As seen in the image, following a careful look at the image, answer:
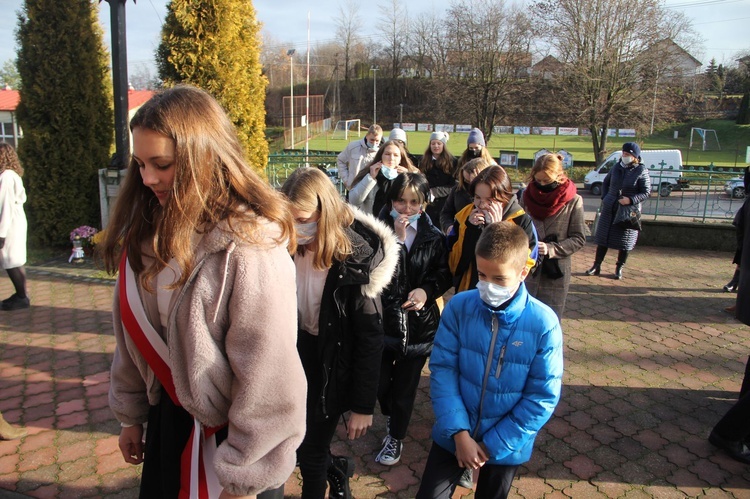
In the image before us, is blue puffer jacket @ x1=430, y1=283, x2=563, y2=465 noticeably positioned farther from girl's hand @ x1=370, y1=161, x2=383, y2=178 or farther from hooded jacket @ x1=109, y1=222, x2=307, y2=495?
girl's hand @ x1=370, y1=161, x2=383, y2=178

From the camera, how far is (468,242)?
11.8 ft

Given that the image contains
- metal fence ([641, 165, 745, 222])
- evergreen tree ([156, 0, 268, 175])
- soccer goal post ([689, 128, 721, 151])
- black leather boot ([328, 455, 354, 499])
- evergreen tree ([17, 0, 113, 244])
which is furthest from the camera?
soccer goal post ([689, 128, 721, 151])

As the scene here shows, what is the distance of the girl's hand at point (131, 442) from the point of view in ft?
5.85

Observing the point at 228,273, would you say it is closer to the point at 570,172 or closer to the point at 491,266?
the point at 491,266

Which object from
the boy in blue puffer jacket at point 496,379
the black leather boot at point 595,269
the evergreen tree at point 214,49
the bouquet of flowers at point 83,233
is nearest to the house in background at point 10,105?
the bouquet of flowers at point 83,233

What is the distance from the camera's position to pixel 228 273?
137 cm

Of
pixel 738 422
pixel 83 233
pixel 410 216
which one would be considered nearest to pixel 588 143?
pixel 83 233

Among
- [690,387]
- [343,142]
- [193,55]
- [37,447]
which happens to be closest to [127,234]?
[37,447]

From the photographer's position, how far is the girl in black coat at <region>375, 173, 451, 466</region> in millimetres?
3152

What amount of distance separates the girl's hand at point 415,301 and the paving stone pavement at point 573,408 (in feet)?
3.52

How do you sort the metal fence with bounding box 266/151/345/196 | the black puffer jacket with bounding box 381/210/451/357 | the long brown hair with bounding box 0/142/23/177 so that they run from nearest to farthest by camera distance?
the black puffer jacket with bounding box 381/210/451/357 → the long brown hair with bounding box 0/142/23/177 → the metal fence with bounding box 266/151/345/196

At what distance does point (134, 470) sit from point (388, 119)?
208 ft

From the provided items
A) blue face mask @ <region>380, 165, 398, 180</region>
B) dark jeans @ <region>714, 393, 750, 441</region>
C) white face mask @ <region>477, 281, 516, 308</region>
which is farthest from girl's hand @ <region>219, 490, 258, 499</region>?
blue face mask @ <region>380, 165, 398, 180</region>

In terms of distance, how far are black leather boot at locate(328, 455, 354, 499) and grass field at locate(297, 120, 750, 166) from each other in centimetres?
3698
